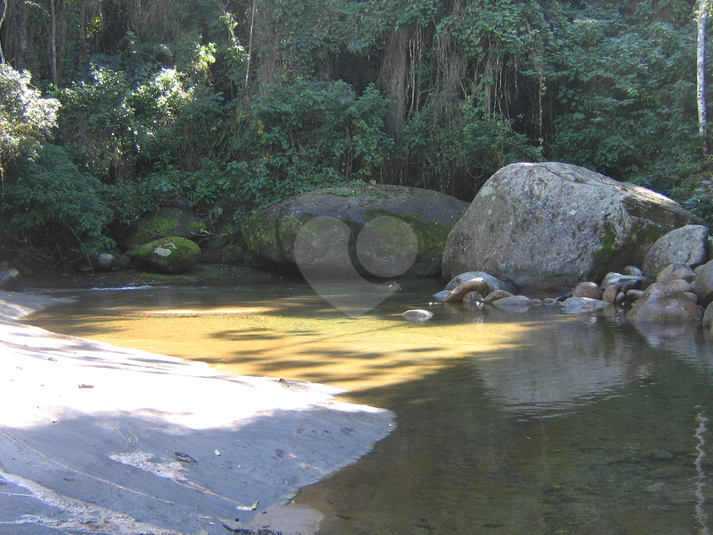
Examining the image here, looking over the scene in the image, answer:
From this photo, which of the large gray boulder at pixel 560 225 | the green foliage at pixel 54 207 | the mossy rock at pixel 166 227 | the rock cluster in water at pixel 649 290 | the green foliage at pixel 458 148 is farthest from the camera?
the mossy rock at pixel 166 227

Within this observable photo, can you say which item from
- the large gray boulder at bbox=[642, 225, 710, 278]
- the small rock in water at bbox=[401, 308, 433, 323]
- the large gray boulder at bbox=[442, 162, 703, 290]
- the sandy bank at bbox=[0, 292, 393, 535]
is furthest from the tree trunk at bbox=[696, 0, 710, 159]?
the sandy bank at bbox=[0, 292, 393, 535]

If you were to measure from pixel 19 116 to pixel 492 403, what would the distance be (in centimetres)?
1004

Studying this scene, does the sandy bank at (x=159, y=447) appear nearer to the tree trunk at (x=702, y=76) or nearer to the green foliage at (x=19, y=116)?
the green foliage at (x=19, y=116)

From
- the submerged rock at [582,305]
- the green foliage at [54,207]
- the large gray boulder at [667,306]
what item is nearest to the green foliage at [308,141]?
the green foliage at [54,207]

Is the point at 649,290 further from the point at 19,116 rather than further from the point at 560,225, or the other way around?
the point at 19,116

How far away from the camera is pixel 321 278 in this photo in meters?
13.0

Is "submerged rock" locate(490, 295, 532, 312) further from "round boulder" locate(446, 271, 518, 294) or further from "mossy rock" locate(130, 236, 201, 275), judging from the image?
"mossy rock" locate(130, 236, 201, 275)

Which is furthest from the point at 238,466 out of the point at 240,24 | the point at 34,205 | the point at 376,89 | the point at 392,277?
the point at 240,24

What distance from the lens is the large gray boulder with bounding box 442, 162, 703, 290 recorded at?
10.0m

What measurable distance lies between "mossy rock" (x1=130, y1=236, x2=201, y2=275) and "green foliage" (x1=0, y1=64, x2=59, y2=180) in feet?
9.46

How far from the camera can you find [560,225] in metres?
10.3

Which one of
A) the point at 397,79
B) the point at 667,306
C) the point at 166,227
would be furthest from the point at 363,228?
the point at 667,306

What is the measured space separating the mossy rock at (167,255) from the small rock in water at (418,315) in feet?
21.2

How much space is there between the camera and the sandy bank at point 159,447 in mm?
2324
